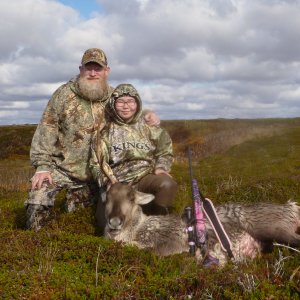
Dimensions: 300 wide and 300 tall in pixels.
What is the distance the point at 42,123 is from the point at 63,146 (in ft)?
2.31

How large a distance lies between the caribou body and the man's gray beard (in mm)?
3157

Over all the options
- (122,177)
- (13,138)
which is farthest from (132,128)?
(13,138)

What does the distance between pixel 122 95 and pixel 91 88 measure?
1.45 metres

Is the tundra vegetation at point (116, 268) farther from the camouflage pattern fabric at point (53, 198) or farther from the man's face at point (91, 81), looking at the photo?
the man's face at point (91, 81)

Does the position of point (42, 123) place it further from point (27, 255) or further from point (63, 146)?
point (27, 255)

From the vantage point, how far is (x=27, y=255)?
7277 millimetres

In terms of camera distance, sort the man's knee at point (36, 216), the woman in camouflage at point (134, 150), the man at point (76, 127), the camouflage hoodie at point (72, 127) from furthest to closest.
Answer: the camouflage hoodie at point (72, 127), the man at point (76, 127), the man's knee at point (36, 216), the woman in camouflage at point (134, 150)

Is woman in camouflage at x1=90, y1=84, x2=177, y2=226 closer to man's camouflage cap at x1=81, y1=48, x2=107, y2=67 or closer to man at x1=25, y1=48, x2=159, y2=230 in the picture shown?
man at x1=25, y1=48, x2=159, y2=230

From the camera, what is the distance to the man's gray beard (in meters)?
10.6

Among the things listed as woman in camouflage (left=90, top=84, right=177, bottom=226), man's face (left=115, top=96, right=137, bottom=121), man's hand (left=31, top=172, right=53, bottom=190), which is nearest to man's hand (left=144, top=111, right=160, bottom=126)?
woman in camouflage (left=90, top=84, right=177, bottom=226)

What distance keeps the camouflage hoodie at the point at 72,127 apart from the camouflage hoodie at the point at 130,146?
39.5 inches

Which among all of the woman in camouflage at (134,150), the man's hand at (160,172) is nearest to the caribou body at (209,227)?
the woman in camouflage at (134,150)

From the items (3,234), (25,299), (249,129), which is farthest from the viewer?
(249,129)

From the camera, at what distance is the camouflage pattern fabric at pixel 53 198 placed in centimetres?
963
